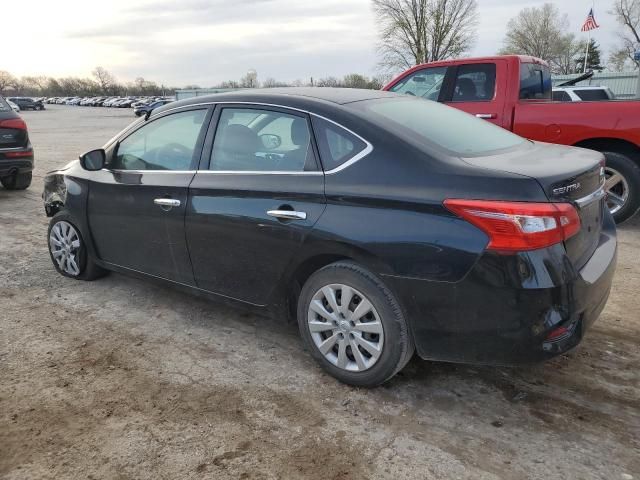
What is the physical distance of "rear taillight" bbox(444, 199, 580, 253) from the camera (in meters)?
2.43

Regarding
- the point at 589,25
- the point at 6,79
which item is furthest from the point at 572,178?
the point at 6,79

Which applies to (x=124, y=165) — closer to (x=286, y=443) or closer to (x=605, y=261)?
(x=286, y=443)

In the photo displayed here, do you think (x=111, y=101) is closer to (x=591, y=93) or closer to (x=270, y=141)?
(x=591, y=93)

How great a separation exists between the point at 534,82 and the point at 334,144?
4.96m

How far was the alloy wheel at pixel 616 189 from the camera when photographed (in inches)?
241

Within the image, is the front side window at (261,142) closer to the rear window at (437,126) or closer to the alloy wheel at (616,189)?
the rear window at (437,126)

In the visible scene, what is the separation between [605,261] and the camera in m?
2.93

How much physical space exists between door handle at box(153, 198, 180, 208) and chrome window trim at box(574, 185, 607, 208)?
2.41 meters

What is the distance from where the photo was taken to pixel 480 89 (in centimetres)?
676

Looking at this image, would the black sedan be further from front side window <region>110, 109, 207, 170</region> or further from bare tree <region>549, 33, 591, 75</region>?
bare tree <region>549, 33, 591, 75</region>

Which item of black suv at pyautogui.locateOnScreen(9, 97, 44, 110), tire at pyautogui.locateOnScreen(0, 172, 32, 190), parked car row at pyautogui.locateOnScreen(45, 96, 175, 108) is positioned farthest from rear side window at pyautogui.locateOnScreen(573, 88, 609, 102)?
black suv at pyautogui.locateOnScreen(9, 97, 44, 110)

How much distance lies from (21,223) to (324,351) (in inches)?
220

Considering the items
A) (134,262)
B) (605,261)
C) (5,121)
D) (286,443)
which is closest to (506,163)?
(605,261)

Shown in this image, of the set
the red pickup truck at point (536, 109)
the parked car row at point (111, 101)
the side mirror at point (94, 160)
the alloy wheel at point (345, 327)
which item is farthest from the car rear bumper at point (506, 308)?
the parked car row at point (111, 101)
